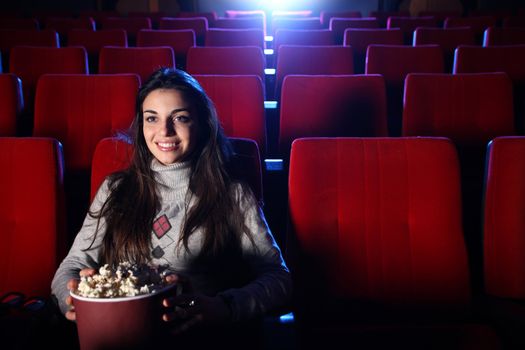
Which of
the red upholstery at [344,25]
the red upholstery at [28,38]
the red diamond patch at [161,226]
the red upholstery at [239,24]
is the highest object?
the red upholstery at [239,24]

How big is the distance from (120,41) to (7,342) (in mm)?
1996

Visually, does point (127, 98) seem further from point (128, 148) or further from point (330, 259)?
point (330, 259)

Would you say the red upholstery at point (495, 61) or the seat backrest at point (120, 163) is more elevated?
the red upholstery at point (495, 61)

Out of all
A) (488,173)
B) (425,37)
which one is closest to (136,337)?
(488,173)

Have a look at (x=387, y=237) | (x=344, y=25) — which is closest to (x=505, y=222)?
(x=387, y=237)

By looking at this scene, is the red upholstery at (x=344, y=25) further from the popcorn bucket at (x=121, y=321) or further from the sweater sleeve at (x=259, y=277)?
the popcorn bucket at (x=121, y=321)

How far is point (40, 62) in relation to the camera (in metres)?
1.70

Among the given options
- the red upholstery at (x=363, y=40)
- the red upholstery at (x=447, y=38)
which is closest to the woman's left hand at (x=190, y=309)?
the red upholstery at (x=363, y=40)

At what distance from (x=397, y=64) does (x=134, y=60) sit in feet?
2.78

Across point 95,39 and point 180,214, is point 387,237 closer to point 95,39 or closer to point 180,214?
point 180,214

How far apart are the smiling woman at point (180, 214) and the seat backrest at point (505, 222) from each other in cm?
30

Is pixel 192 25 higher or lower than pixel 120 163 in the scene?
higher

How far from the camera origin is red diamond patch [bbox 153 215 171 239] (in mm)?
Answer: 702

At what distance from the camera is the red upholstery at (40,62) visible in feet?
5.48
